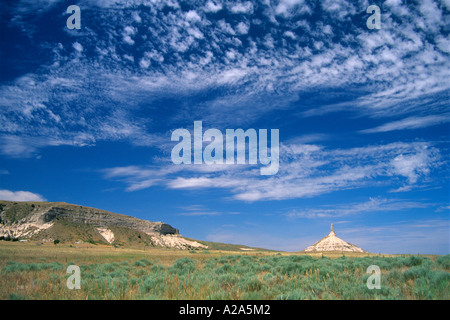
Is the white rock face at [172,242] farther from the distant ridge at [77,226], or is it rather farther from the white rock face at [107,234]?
the white rock face at [107,234]

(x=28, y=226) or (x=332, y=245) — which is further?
(x=28, y=226)

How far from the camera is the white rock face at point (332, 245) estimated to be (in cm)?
7730

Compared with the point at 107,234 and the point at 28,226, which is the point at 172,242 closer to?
the point at 107,234

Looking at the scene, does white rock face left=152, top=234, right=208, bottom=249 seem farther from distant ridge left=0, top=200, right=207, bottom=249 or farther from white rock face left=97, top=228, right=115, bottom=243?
white rock face left=97, top=228, right=115, bottom=243

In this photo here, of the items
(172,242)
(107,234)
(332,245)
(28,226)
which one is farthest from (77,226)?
(332,245)

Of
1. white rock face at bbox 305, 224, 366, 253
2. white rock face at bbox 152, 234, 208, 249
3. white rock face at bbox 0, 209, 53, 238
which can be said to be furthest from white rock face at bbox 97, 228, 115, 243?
white rock face at bbox 305, 224, 366, 253

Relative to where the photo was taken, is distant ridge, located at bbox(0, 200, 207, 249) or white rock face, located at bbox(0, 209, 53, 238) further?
distant ridge, located at bbox(0, 200, 207, 249)

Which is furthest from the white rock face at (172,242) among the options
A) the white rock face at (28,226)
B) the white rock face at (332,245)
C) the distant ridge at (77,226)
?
the white rock face at (332,245)

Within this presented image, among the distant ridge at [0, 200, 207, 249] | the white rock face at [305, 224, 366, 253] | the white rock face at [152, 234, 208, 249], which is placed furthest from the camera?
the white rock face at [152, 234, 208, 249]

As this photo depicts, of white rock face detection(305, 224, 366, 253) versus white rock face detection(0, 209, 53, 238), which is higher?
white rock face detection(0, 209, 53, 238)

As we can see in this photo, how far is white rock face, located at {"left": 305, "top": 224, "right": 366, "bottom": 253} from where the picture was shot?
254 ft

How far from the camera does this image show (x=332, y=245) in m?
79.1
